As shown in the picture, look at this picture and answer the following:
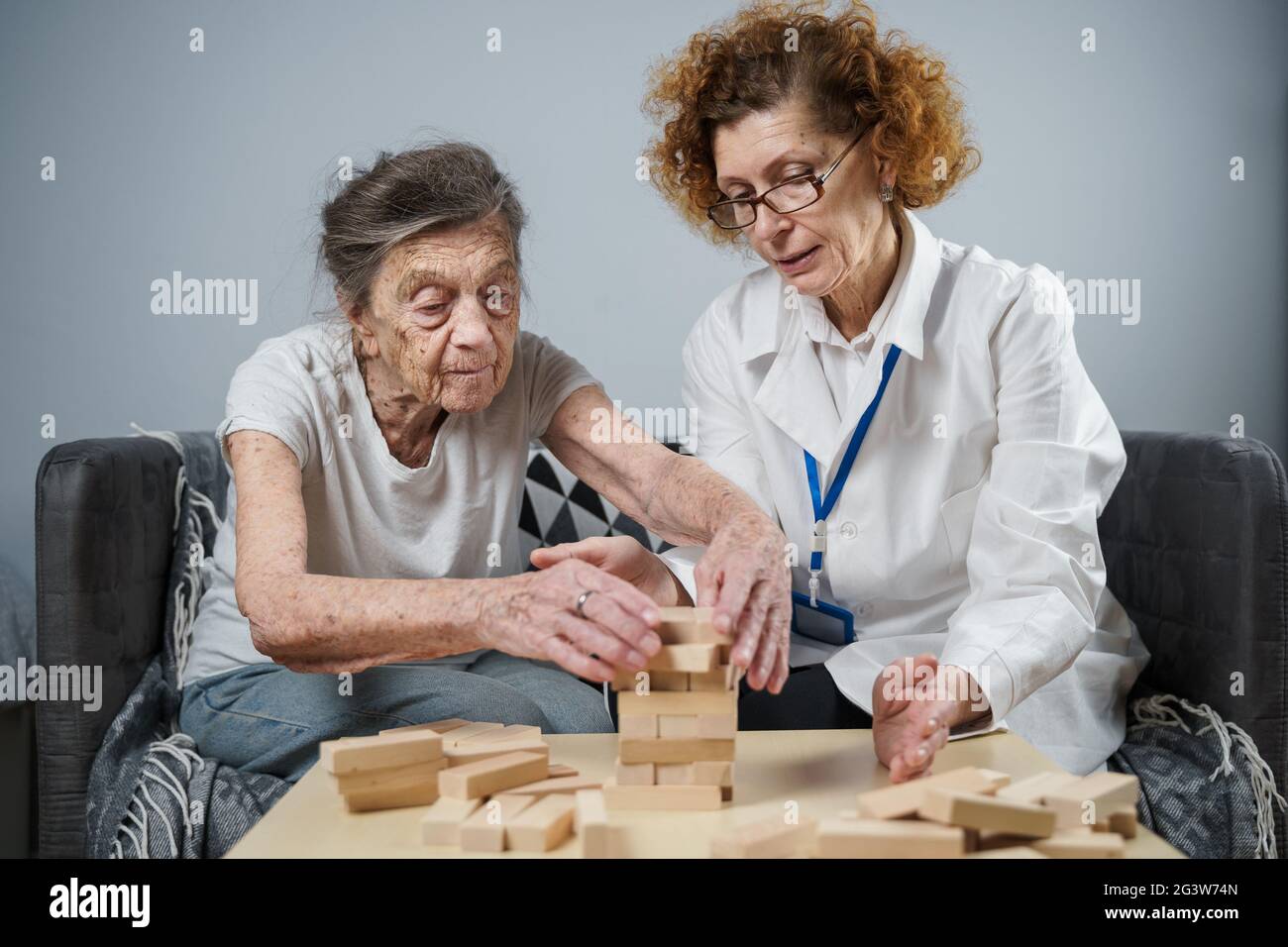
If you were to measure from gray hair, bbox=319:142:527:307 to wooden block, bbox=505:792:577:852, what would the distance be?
107cm

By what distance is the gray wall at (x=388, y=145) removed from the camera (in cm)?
301

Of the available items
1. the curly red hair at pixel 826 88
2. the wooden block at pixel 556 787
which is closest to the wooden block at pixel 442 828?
the wooden block at pixel 556 787

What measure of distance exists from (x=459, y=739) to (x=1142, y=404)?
252 cm

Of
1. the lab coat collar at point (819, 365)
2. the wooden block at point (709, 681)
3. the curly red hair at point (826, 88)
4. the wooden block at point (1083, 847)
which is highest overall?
the curly red hair at point (826, 88)

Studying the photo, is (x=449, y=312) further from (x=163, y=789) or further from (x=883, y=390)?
(x=163, y=789)

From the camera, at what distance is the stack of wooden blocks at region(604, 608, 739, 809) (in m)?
1.34

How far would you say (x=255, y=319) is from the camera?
10.1 ft

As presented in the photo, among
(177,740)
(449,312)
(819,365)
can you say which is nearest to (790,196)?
(819,365)

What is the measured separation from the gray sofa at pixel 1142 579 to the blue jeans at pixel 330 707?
8.6 inches

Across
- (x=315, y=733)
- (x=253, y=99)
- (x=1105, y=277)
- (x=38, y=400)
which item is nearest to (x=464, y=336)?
(x=315, y=733)

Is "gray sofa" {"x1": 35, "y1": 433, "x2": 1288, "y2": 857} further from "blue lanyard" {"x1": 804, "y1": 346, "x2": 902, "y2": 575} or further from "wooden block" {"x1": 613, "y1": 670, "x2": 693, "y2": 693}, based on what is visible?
"wooden block" {"x1": 613, "y1": 670, "x2": 693, "y2": 693}

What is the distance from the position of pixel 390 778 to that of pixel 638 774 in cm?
30

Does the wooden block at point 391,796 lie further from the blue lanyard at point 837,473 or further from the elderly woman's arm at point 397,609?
the blue lanyard at point 837,473

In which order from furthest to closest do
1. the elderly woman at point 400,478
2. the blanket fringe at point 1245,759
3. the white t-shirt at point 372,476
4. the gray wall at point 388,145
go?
the gray wall at point 388,145 → the blanket fringe at point 1245,759 → the white t-shirt at point 372,476 → the elderly woman at point 400,478
